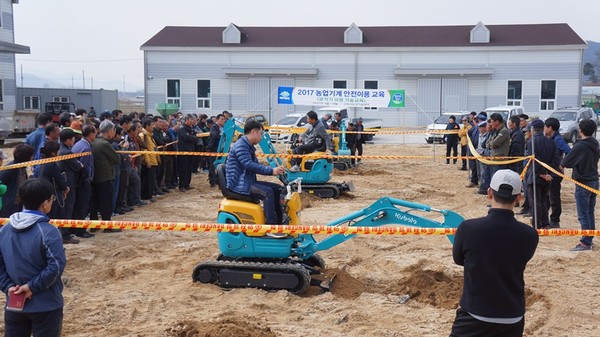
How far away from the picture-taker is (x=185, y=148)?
1652cm

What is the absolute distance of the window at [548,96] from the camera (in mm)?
42281

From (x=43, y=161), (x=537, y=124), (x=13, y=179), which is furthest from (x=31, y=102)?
(x=537, y=124)


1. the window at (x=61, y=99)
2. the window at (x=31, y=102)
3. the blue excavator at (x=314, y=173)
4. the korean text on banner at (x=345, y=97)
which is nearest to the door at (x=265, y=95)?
the window at (x=61, y=99)

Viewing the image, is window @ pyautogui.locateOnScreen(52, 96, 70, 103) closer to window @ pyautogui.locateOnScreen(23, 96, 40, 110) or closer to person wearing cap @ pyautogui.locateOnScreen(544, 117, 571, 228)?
window @ pyautogui.locateOnScreen(23, 96, 40, 110)

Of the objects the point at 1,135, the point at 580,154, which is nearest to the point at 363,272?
the point at 580,154

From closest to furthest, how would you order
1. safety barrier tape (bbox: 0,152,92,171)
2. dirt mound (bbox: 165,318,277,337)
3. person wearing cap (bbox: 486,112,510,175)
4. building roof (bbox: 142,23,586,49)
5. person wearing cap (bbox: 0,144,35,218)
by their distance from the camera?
1. dirt mound (bbox: 165,318,277,337)
2. person wearing cap (bbox: 0,144,35,218)
3. safety barrier tape (bbox: 0,152,92,171)
4. person wearing cap (bbox: 486,112,510,175)
5. building roof (bbox: 142,23,586,49)

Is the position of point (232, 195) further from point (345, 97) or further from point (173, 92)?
point (173, 92)

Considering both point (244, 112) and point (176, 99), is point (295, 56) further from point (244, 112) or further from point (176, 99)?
point (176, 99)

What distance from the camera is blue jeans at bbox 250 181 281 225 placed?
26.0ft

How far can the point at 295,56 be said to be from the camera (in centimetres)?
4341

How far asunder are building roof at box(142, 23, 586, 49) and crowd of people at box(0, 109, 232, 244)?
28.6 metres

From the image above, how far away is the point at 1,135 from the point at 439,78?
2663cm

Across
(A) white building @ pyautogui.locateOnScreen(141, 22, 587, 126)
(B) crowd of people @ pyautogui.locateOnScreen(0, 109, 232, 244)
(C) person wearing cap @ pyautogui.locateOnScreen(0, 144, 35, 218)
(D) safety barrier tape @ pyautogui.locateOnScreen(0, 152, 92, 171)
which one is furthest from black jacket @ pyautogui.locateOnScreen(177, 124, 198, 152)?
(A) white building @ pyautogui.locateOnScreen(141, 22, 587, 126)

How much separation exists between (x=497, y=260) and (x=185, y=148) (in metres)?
13.1
